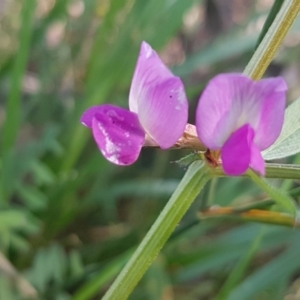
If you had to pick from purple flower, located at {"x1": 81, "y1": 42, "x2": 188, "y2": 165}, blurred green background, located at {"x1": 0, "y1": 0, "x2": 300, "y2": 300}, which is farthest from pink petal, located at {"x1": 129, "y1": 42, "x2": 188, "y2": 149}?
blurred green background, located at {"x1": 0, "y1": 0, "x2": 300, "y2": 300}

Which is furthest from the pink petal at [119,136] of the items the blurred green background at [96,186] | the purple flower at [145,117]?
the blurred green background at [96,186]

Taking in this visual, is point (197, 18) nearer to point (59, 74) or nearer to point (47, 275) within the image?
point (59, 74)

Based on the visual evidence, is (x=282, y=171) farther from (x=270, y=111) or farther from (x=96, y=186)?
(x=96, y=186)

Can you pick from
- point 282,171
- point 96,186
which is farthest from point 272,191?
point 96,186

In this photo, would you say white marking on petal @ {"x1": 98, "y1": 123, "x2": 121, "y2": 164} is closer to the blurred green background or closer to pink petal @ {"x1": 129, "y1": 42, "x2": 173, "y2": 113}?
pink petal @ {"x1": 129, "y1": 42, "x2": 173, "y2": 113}

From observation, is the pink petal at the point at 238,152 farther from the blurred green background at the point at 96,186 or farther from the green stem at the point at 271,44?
the blurred green background at the point at 96,186

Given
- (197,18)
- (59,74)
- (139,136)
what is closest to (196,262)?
(59,74)
